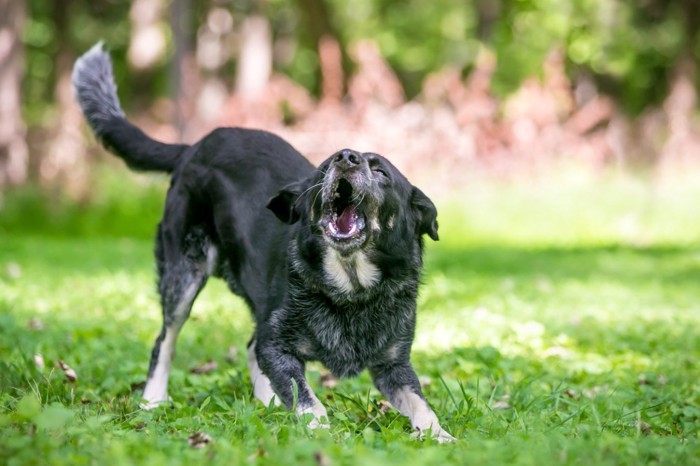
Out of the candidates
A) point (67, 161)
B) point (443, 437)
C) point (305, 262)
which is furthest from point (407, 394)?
point (67, 161)

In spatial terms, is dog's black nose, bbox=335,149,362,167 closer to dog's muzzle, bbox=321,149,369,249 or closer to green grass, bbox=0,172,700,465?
dog's muzzle, bbox=321,149,369,249

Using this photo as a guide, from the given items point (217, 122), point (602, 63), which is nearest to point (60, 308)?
point (217, 122)

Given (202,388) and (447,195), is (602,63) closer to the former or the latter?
(447,195)

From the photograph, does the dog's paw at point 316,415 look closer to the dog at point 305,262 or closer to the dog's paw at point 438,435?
the dog at point 305,262

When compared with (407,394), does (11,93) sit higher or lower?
higher

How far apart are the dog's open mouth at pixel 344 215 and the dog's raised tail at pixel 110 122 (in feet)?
6.14

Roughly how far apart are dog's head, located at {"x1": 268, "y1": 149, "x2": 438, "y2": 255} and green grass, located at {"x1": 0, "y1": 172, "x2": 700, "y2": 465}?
18.2 inches

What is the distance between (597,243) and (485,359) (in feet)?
34.6

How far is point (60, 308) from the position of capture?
802 centimetres

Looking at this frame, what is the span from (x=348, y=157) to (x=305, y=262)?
Result: 0.65 metres

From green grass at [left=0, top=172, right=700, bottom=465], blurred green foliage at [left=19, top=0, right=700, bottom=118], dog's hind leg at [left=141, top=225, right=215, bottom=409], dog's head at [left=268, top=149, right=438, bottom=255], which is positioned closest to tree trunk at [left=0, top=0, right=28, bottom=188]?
green grass at [left=0, top=172, right=700, bottom=465]

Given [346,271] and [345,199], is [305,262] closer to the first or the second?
[346,271]

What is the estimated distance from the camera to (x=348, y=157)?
4.56 m

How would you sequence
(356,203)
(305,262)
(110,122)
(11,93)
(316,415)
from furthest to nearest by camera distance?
(11,93)
(110,122)
(305,262)
(356,203)
(316,415)
